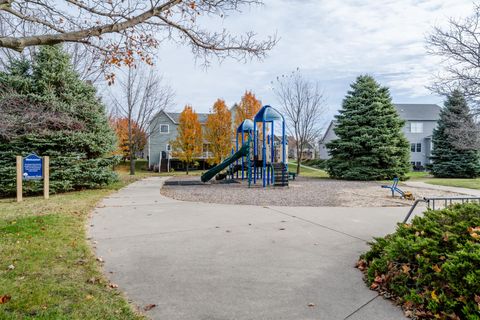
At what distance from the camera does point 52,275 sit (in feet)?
13.3

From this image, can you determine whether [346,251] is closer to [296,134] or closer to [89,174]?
[89,174]

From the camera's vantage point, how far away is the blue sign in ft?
37.5

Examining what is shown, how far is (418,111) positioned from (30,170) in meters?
45.2

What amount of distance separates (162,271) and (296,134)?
86.2 ft

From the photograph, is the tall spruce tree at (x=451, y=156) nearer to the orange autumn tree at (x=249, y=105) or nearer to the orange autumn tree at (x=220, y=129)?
the orange autumn tree at (x=249, y=105)

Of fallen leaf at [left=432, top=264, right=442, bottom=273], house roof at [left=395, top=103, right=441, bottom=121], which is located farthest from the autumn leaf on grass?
house roof at [left=395, top=103, right=441, bottom=121]

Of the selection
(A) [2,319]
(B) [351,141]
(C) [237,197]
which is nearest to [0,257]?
(A) [2,319]

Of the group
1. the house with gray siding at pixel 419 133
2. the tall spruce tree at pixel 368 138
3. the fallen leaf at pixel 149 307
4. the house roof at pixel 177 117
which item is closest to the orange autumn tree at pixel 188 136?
the house roof at pixel 177 117

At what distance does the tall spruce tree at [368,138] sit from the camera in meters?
22.1

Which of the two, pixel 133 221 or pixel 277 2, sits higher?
pixel 277 2

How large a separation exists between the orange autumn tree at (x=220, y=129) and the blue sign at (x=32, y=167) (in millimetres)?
18655

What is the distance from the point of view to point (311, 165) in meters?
46.5

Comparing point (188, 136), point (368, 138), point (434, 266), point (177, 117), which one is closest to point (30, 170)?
point (434, 266)

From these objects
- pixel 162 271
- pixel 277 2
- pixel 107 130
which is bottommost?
pixel 162 271
